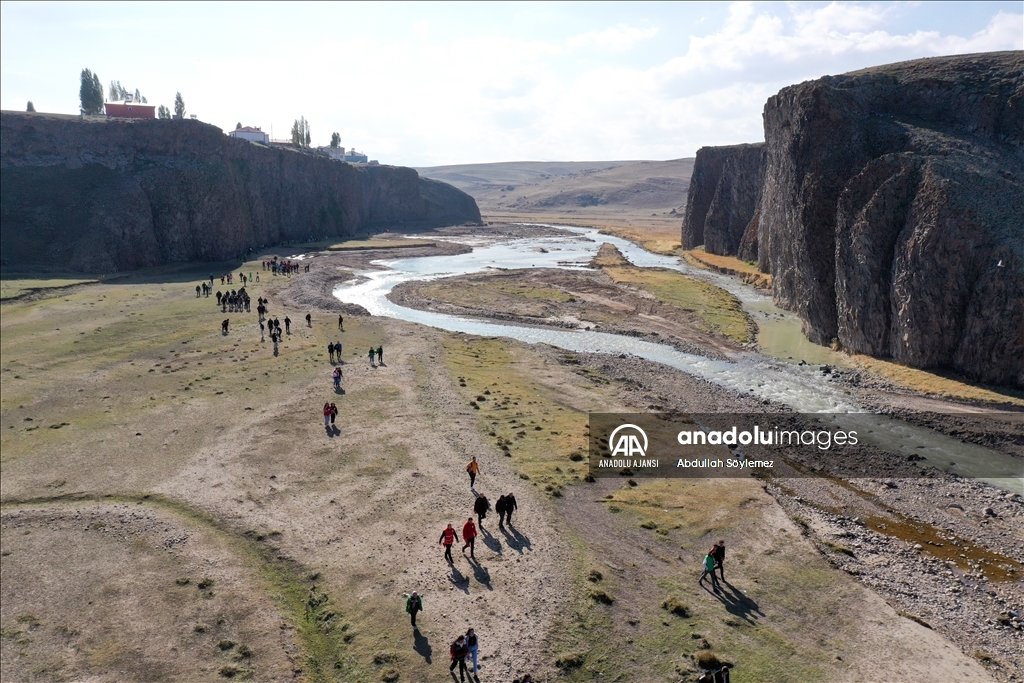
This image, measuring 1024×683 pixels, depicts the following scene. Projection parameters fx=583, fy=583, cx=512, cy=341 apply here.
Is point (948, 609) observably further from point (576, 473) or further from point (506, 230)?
point (506, 230)

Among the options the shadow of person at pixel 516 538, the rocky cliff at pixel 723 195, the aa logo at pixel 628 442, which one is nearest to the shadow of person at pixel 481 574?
the shadow of person at pixel 516 538

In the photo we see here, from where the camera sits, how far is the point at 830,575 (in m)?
23.3

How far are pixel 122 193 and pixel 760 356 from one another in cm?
10534

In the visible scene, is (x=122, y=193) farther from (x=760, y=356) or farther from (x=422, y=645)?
(x=422, y=645)

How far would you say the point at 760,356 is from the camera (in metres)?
Result: 55.8

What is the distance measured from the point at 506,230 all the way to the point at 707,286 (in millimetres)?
117300

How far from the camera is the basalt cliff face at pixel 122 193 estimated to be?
92.8m

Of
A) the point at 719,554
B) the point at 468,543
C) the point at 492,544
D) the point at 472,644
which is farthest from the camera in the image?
the point at 492,544

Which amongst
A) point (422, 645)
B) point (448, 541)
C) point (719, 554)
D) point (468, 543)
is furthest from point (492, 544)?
point (719, 554)

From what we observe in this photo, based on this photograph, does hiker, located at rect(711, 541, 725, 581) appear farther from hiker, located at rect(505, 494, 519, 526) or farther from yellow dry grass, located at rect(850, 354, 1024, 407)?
yellow dry grass, located at rect(850, 354, 1024, 407)

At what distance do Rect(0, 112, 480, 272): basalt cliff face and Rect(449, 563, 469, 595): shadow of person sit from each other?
95859 mm

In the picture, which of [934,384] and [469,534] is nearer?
[469,534]

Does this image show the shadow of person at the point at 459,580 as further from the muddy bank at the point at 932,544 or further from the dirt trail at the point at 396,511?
the muddy bank at the point at 932,544

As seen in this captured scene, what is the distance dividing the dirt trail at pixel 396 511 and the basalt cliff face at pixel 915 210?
37.4 m
